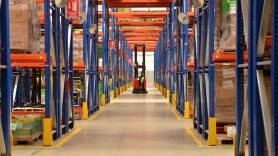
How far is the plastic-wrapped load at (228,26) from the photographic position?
10.5m

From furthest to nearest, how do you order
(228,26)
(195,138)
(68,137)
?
(68,137) → (195,138) → (228,26)

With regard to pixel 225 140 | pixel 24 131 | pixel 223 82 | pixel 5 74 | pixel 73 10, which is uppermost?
pixel 73 10

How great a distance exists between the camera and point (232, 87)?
1123cm

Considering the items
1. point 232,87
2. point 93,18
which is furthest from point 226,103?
point 93,18

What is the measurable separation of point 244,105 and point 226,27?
10.6ft

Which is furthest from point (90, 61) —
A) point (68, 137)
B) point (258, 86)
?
point (258, 86)

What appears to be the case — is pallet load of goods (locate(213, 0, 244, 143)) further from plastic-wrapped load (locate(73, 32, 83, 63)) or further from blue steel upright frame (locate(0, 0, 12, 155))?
plastic-wrapped load (locate(73, 32, 83, 63))

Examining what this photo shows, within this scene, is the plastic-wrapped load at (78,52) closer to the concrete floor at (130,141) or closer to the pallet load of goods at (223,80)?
the concrete floor at (130,141)

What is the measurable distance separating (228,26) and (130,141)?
9.71 feet

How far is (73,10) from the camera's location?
1441 cm

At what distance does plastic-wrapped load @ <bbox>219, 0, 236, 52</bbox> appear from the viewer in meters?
10.5

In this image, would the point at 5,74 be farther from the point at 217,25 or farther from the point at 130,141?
the point at 217,25

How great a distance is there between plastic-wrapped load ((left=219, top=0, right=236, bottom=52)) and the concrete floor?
5.92 ft

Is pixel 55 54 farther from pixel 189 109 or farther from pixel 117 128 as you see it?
pixel 189 109
